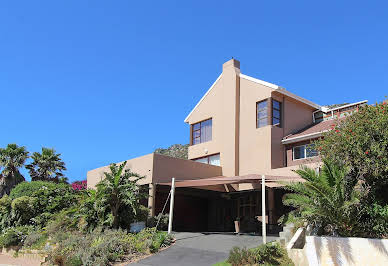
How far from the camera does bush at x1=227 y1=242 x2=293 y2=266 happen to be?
1173 centimetres

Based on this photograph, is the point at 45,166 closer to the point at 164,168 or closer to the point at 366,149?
the point at 164,168

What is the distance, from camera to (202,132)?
2664 cm

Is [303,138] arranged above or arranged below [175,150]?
below

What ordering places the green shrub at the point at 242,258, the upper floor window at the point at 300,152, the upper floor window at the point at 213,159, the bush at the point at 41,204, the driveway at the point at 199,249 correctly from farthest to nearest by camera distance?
the upper floor window at the point at 213,159 → the upper floor window at the point at 300,152 → the bush at the point at 41,204 → the driveway at the point at 199,249 → the green shrub at the point at 242,258

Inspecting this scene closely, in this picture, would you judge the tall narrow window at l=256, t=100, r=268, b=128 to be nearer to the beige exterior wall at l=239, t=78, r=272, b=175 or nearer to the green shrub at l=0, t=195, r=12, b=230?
the beige exterior wall at l=239, t=78, r=272, b=175

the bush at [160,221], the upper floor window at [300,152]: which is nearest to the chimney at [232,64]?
the upper floor window at [300,152]

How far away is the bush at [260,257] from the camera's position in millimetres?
11727

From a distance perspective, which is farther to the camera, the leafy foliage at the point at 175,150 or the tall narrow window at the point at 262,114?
the leafy foliage at the point at 175,150

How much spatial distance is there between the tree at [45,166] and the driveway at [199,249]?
54.6 feet

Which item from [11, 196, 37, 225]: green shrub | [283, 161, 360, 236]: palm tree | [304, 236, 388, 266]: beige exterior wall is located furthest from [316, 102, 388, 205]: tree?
[11, 196, 37, 225]: green shrub

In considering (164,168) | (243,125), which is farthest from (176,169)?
(243,125)

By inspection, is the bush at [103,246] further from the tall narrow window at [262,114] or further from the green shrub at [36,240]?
the tall narrow window at [262,114]

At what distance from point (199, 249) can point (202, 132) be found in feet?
42.4

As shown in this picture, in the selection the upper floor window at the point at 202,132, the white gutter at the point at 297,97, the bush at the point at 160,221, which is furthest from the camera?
the upper floor window at the point at 202,132
